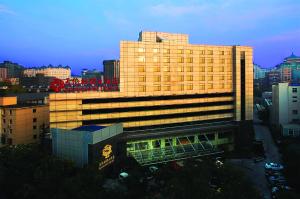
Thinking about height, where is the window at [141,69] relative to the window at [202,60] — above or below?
below

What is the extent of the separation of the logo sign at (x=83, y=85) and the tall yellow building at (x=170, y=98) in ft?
3.55

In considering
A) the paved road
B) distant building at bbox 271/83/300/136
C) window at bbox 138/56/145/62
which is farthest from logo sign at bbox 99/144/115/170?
distant building at bbox 271/83/300/136

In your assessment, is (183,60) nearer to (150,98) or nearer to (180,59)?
(180,59)

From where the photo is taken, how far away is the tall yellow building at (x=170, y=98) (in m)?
49.7

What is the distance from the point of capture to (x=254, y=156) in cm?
5694

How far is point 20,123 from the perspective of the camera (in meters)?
57.3

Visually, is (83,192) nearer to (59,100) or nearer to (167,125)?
(59,100)

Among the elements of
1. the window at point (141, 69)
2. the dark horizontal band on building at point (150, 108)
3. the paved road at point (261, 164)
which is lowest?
the paved road at point (261, 164)

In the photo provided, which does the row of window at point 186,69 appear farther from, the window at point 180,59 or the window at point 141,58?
the window at point 141,58

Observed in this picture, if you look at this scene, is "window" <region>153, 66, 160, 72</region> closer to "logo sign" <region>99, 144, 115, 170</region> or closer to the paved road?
"logo sign" <region>99, 144, 115, 170</region>

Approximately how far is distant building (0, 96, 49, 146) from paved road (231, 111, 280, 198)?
35.8 metres

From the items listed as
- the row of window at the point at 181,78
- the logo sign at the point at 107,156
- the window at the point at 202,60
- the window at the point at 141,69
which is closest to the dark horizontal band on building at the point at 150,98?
the row of window at the point at 181,78

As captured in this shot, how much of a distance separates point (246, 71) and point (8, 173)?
4732cm

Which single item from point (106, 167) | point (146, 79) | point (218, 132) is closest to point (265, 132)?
point (218, 132)
